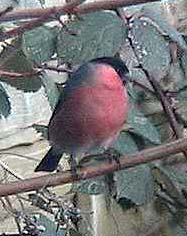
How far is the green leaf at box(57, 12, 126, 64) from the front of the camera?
52.7 inches

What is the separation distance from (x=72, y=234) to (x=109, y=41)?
0.47m

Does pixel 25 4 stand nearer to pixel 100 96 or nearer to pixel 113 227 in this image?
pixel 100 96

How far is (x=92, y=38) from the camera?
1350 millimetres

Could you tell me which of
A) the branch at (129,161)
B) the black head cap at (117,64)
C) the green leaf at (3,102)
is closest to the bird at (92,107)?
the black head cap at (117,64)

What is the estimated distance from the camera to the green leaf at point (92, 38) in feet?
4.39

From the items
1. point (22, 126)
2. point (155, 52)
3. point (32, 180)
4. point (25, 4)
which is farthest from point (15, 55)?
Answer: point (22, 126)

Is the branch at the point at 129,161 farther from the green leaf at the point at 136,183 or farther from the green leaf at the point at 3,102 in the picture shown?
the green leaf at the point at 136,183

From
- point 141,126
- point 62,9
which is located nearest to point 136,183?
point 141,126

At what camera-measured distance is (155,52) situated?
1352 millimetres

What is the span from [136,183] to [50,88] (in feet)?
1.12

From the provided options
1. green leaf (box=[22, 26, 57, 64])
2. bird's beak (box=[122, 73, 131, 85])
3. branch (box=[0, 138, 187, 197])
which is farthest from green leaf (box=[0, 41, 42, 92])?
branch (box=[0, 138, 187, 197])

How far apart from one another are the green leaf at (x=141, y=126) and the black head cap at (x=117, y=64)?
9cm

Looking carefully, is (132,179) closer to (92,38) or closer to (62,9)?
(92,38)

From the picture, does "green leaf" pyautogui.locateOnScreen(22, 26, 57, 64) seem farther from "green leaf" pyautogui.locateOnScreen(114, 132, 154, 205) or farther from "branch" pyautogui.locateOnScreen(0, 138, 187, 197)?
"branch" pyautogui.locateOnScreen(0, 138, 187, 197)
